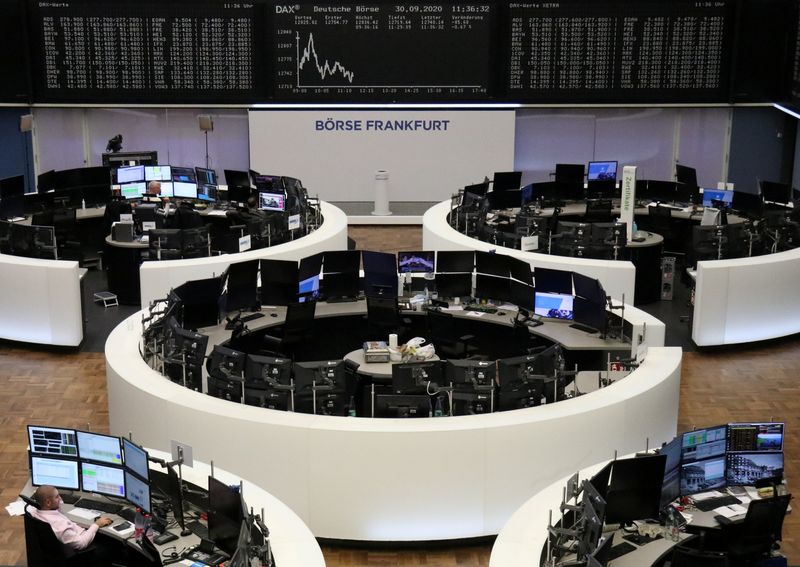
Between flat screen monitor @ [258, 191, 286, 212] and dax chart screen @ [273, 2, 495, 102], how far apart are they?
3365mm

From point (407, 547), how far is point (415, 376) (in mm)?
1238

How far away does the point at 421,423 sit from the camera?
791 centimetres

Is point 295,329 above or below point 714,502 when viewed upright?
above

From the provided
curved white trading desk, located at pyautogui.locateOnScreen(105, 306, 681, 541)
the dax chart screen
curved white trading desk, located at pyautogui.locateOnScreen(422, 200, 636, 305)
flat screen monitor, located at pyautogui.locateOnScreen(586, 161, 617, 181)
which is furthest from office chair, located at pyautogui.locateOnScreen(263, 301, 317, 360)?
the dax chart screen

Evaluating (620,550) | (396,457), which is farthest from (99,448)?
Answer: (620,550)

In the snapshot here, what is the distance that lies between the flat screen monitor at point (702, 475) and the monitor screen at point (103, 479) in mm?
3593

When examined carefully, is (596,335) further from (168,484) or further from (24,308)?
(24,308)

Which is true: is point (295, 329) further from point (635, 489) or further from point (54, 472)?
point (635, 489)

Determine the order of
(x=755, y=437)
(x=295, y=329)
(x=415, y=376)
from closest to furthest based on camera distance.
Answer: (x=755, y=437) → (x=415, y=376) → (x=295, y=329)

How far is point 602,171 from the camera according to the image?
53.7 ft

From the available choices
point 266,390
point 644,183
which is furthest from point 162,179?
point 266,390

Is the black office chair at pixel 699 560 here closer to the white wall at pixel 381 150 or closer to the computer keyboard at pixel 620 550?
the computer keyboard at pixel 620 550

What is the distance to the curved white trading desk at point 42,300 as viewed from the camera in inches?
465

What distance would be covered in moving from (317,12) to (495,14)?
8.81 ft
